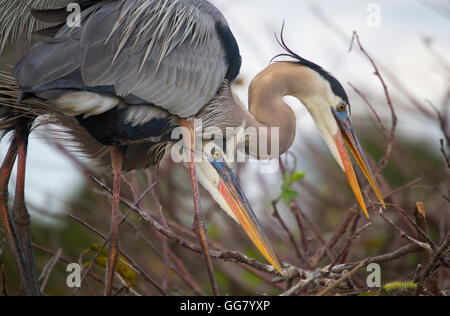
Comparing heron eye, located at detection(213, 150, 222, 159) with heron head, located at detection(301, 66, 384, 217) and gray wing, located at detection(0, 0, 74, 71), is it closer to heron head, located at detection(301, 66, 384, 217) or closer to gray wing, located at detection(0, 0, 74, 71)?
heron head, located at detection(301, 66, 384, 217)

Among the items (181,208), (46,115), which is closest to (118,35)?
(46,115)

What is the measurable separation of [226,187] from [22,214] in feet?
2.91

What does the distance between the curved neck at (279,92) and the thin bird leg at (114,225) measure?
0.58 m

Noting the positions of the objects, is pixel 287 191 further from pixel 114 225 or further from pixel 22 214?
pixel 22 214

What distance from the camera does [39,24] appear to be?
248 cm

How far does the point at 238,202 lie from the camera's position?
2674 millimetres

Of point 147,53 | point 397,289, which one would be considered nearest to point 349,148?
point 397,289

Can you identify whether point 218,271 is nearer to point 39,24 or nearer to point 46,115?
point 46,115

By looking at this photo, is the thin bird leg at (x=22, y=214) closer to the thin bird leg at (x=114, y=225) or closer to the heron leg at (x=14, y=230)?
the heron leg at (x=14, y=230)

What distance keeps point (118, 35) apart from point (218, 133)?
654 millimetres

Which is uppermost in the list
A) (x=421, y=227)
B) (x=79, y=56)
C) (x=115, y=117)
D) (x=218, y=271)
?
(x=79, y=56)

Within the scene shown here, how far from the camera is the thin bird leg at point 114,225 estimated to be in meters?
2.37

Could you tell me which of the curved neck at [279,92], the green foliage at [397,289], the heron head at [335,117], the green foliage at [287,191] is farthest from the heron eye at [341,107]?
the green foliage at [397,289]

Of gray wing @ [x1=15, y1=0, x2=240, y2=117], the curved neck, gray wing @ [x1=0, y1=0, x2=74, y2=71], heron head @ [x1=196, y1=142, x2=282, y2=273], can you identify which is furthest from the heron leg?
the curved neck
